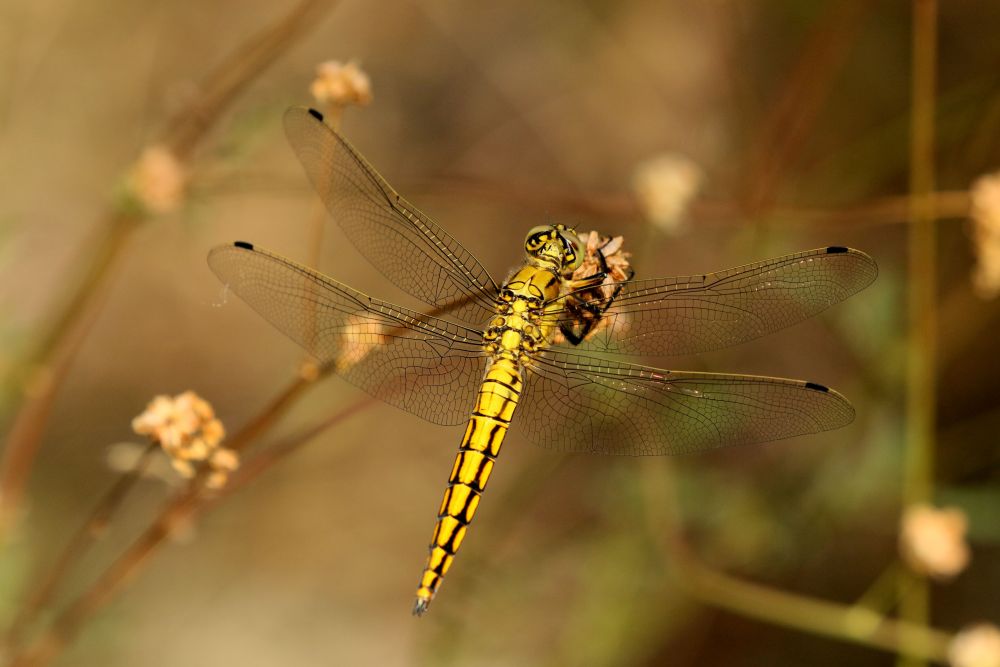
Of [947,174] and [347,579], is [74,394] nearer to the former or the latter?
[347,579]

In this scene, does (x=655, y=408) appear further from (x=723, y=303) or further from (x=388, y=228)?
(x=388, y=228)

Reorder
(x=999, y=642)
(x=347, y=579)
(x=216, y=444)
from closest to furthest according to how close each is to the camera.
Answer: (x=216, y=444)
(x=999, y=642)
(x=347, y=579)

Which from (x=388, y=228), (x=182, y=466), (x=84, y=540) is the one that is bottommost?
(x=84, y=540)

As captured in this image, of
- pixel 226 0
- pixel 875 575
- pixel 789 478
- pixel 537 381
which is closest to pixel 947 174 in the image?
pixel 789 478

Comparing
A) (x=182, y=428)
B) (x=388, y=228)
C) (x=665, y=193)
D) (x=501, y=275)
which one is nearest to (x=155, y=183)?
(x=388, y=228)

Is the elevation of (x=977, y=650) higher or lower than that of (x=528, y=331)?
lower

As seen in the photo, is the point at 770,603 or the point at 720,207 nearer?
the point at 770,603

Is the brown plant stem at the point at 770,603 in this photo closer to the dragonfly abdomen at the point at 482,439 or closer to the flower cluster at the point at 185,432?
the dragonfly abdomen at the point at 482,439
